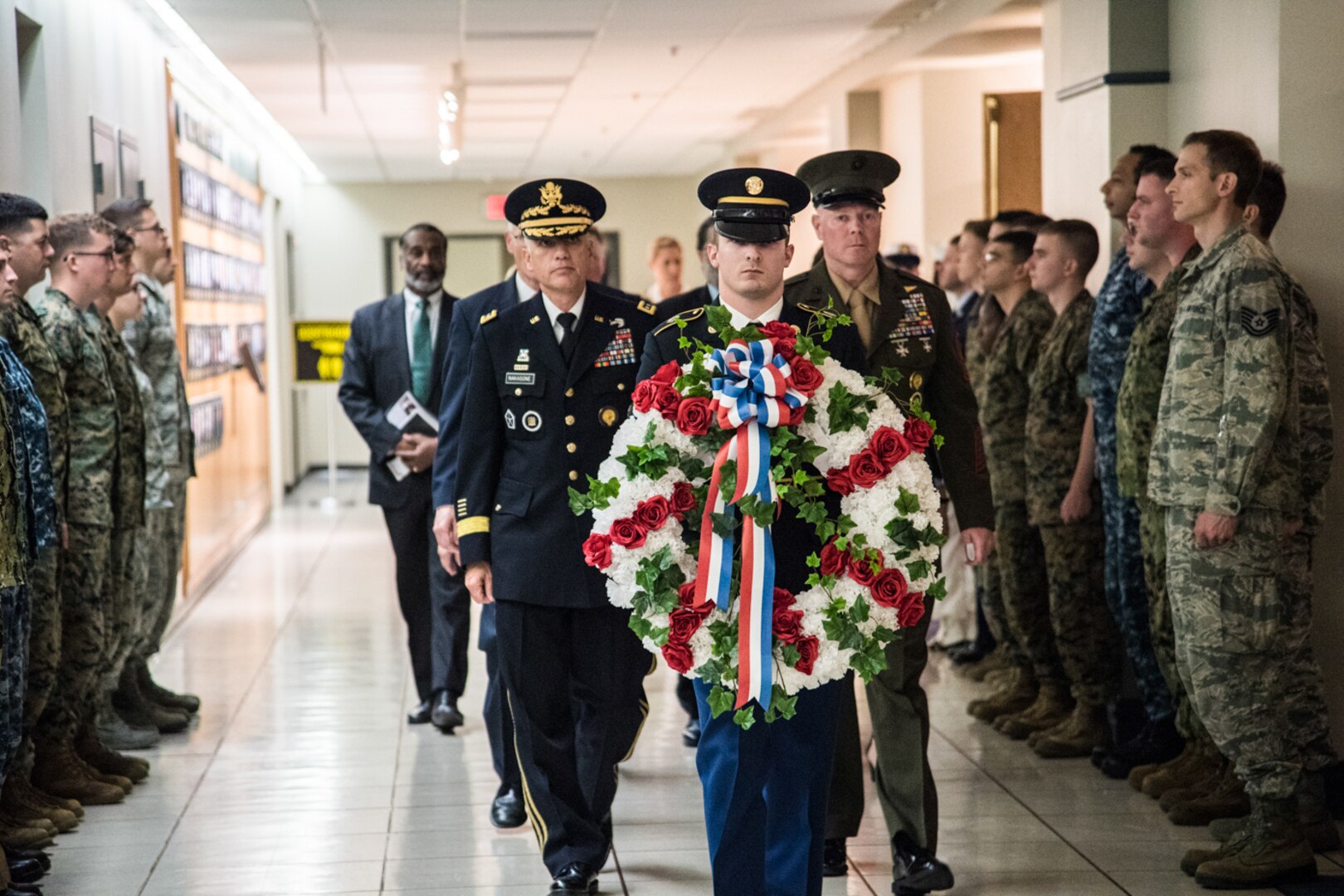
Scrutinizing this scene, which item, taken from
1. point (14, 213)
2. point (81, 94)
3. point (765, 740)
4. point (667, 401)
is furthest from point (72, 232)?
point (765, 740)

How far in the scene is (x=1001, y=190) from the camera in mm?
9227

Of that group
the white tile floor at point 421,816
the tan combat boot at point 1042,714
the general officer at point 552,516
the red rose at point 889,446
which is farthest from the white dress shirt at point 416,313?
the red rose at point 889,446

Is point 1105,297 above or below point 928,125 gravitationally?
below

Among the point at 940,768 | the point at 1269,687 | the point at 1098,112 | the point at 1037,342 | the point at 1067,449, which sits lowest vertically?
the point at 940,768

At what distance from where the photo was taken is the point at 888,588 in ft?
9.54

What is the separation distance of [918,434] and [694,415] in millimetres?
473

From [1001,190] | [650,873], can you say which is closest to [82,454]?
[650,873]

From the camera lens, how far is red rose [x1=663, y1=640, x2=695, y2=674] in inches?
115

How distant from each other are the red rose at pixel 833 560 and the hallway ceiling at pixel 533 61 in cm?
545

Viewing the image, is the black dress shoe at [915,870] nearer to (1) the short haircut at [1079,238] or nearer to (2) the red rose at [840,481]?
(2) the red rose at [840,481]

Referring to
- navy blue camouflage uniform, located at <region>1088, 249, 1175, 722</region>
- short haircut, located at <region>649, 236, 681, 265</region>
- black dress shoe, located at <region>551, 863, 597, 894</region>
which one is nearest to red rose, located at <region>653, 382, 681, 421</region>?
black dress shoe, located at <region>551, 863, 597, 894</region>

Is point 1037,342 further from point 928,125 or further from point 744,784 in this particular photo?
point 928,125

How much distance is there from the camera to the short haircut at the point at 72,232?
197 inches

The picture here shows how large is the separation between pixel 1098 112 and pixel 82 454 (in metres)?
3.97
